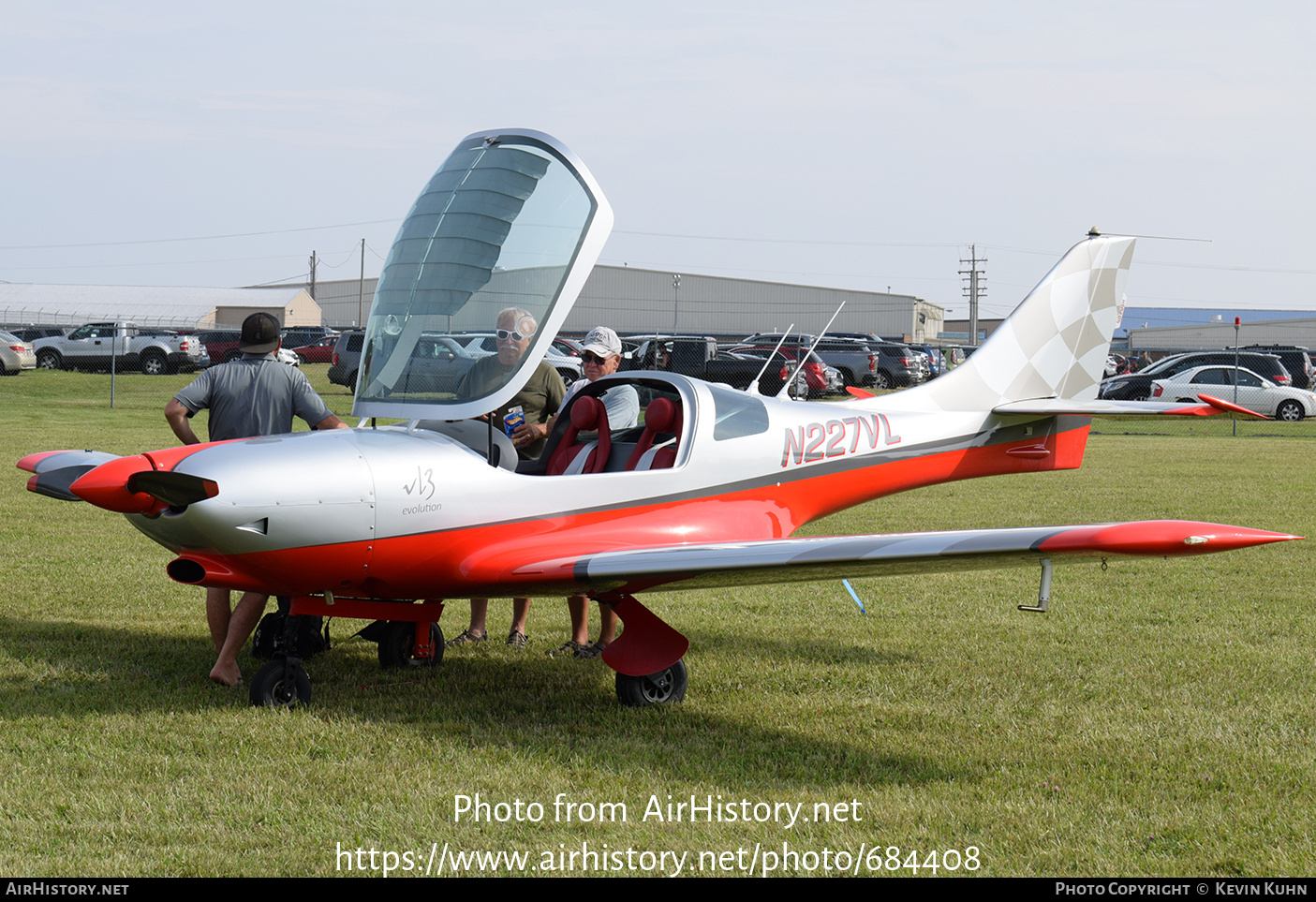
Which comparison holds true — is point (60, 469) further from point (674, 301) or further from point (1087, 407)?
point (674, 301)

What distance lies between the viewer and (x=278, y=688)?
556 cm

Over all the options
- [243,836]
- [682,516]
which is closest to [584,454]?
[682,516]

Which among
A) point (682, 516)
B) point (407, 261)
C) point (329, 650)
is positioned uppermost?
point (407, 261)

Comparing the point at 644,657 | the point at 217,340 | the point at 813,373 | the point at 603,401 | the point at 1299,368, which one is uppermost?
the point at 1299,368

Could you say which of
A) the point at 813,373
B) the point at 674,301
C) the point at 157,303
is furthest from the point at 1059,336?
the point at 157,303

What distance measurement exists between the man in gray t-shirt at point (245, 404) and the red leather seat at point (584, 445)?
1.17 meters

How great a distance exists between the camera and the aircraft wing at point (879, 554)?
4.15 meters

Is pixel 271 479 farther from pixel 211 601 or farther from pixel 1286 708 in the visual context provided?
pixel 1286 708

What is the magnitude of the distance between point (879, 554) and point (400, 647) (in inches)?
116

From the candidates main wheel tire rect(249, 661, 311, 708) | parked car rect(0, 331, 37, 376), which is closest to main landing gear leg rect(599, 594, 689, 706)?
main wheel tire rect(249, 661, 311, 708)

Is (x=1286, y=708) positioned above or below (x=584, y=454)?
below

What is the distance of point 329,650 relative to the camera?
684 centimetres

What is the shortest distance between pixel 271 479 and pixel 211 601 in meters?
1.60

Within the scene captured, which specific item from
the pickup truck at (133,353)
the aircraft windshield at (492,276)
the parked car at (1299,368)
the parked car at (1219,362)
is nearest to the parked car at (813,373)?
the parked car at (1219,362)
